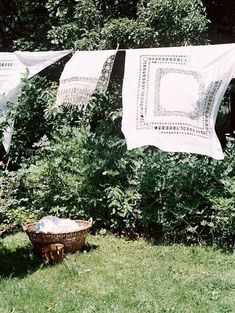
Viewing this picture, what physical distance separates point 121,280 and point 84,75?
186 cm

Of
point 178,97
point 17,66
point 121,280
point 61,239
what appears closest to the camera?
point 121,280

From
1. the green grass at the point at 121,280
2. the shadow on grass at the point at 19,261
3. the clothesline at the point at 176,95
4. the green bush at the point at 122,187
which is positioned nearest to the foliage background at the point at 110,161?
the green bush at the point at 122,187

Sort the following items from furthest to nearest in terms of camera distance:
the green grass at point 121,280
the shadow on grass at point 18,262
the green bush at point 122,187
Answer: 1. the green bush at point 122,187
2. the shadow on grass at point 18,262
3. the green grass at point 121,280

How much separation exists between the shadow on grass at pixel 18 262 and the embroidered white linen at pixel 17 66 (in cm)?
108

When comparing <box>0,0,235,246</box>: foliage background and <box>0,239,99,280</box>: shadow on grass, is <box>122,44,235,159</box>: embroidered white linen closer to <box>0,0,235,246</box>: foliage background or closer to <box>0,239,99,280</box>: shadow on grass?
<box>0,0,235,246</box>: foliage background

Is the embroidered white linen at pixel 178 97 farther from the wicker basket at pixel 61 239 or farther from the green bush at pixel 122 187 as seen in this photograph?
the wicker basket at pixel 61 239

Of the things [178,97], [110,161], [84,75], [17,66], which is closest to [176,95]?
[178,97]

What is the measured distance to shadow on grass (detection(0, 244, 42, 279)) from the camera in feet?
14.3

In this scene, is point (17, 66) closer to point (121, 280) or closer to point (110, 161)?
point (110, 161)

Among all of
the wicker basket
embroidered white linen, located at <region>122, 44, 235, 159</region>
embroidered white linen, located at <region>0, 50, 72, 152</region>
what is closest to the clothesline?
embroidered white linen, located at <region>122, 44, 235, 159</region>

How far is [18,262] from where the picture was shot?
465cm

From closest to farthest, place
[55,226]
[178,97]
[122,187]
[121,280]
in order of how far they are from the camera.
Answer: [121,280], [178,97], [55,226], [122,187]

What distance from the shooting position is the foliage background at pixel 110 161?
16.9ft

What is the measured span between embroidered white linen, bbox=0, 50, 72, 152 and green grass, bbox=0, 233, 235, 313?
1408 mm
